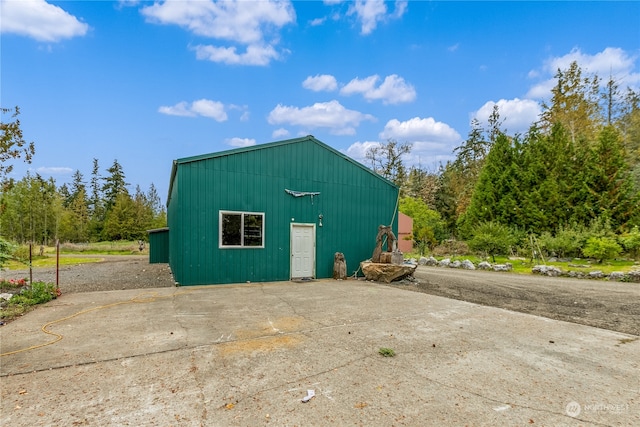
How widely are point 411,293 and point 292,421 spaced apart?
18.9 feet

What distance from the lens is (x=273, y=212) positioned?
28.9 feet

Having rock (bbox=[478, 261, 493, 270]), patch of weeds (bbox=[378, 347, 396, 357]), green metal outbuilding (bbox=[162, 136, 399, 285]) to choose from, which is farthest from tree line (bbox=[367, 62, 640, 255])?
patch of weeds (bbox=[378, 347, 396, 357])

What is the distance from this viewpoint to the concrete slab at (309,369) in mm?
2229

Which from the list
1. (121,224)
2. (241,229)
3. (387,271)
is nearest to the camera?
(241,229)

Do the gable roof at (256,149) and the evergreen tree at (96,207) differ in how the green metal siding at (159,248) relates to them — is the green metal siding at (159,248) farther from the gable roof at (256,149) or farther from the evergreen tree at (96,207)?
the evergreen tree at (96,207)

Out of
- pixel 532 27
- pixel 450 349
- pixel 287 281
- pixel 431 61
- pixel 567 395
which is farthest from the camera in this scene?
pixel 431 61

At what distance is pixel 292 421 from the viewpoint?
2.12 m

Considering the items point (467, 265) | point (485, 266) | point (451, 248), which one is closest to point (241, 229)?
point (467, 265)

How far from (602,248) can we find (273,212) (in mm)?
11930

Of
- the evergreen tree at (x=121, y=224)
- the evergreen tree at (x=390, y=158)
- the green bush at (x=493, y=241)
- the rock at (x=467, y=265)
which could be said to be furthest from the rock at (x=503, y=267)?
the evergreen tree at (x=121, y=224)

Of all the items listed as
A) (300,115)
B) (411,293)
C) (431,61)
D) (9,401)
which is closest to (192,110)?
(300,115)

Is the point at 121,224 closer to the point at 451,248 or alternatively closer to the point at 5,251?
the point at 5,251

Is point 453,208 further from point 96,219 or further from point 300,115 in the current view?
point 96,219

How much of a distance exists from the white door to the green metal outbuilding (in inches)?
1.2
